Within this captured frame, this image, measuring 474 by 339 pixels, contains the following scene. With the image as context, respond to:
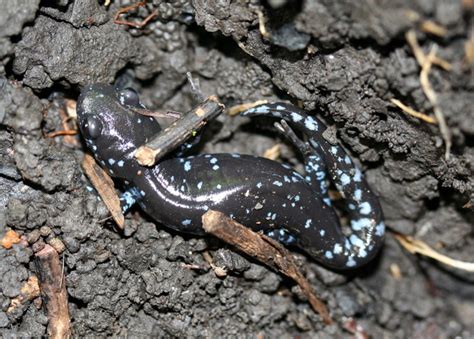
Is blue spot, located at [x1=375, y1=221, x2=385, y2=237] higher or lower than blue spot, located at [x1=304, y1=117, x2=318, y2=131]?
below

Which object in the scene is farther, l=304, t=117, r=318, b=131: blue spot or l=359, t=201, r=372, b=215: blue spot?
l=359, t=201, r=372, b=215: blue spot

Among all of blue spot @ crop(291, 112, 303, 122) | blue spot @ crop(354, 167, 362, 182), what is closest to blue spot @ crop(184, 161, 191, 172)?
blue spot @ crop(291, 112, 303, 122)

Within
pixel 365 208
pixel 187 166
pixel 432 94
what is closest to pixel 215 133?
pixel 187 166

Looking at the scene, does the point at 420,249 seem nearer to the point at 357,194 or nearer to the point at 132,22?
the point at 357,194

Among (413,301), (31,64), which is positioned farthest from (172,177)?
(413,301)

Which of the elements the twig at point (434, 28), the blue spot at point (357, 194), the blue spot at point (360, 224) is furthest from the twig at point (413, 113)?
the blue spot at point (360, 224)

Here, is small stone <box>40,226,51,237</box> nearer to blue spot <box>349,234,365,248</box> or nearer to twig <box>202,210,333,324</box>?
twig <box>202,210,333,324</box>

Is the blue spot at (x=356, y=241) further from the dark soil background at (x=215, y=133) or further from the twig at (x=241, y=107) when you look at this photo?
the twig at (x=241, y=107)
